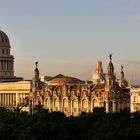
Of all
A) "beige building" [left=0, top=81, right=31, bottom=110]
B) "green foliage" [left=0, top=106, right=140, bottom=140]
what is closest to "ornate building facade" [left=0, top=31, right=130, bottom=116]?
"beige building" [left=0, top=81, right=31, bottom=110]

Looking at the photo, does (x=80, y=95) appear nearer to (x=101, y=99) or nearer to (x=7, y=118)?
(x=101, y=99)

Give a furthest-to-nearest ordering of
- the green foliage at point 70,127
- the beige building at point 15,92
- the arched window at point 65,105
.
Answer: the beige building at point 15,92 → the arched window at point 65,105 → the green foliage at point 70,127

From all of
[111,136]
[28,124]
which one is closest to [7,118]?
[28,124]

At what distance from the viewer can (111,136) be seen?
287 ft

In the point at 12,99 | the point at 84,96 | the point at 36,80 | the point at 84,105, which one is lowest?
the point at 84,105

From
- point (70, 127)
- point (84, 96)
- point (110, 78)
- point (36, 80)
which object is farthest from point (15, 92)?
point (70, 127)

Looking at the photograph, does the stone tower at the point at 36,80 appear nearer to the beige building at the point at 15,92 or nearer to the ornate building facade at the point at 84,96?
the ornate building facade at the point at 84,96

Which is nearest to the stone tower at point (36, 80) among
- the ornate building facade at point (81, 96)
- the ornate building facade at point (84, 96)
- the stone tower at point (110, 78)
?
the ornate building facade at point (81, 96)

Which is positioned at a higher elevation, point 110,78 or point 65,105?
point 110,78

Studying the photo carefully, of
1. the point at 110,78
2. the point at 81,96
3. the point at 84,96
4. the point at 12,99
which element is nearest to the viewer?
the point at 110,78

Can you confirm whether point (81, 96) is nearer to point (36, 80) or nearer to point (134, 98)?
point (134, 98)

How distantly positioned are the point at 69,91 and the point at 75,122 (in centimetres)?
5310

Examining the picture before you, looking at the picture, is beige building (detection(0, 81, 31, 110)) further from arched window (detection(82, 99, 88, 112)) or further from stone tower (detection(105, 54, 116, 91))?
stone tower (detection(105, 54, 116, 91))

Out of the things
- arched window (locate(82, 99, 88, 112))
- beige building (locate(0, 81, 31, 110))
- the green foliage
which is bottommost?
the green foliage
